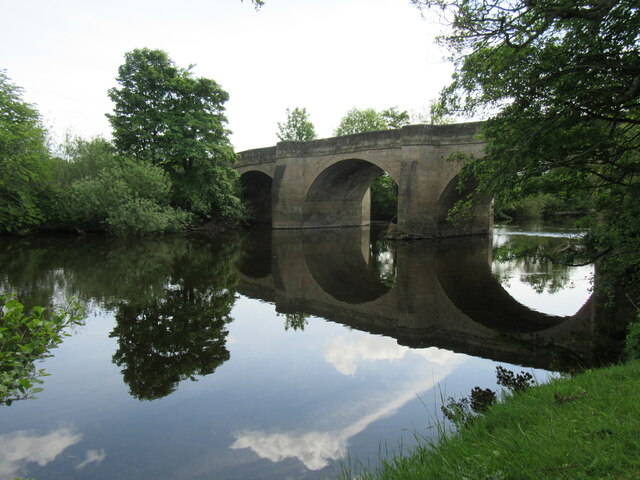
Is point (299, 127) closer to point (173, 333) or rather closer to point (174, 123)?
point (174, 123)

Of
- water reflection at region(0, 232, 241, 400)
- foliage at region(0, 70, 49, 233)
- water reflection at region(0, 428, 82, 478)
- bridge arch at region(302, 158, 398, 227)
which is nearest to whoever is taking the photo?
water reflection at region(0, 428, 82, 478)

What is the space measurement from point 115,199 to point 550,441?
21771mm

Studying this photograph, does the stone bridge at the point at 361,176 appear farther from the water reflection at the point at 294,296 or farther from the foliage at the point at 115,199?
the foliage at the point at 115,199

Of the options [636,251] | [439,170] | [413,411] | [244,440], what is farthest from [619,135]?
[439,170]

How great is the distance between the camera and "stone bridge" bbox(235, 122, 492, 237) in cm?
2103

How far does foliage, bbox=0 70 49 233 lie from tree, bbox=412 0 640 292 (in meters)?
12.1

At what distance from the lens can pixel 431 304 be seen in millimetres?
8703

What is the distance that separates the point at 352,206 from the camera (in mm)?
31109

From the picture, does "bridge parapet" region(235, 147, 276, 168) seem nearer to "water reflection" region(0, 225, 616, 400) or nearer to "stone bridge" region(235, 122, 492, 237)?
"stone bridge" region(235, 122, 492, 237)

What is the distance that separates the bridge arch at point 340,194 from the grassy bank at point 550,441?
22092 mm

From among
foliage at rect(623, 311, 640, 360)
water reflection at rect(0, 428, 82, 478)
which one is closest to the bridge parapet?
foliage at rect(623, 311, 640, 360)

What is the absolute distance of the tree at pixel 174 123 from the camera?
22.7m

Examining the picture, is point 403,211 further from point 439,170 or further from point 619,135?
point 619,135

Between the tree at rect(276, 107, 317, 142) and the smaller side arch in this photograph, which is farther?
the tree at rect(276, 107, 317, 142)
